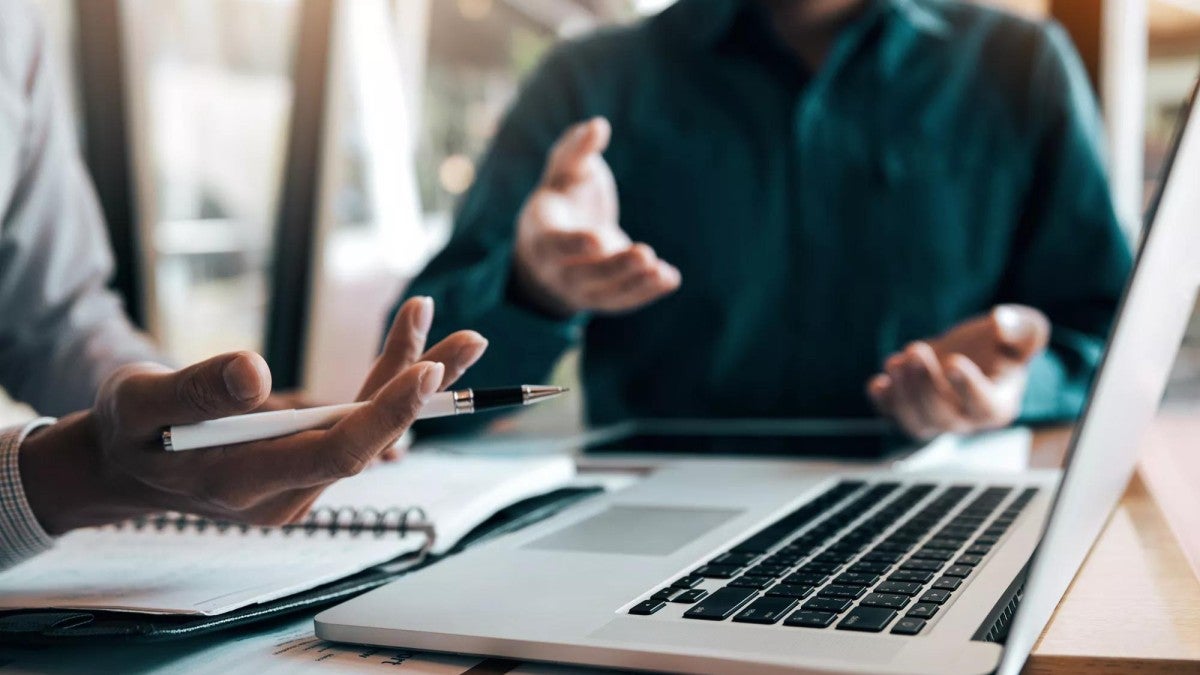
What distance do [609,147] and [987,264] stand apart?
1.70 ft

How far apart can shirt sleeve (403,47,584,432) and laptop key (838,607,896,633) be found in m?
0.25

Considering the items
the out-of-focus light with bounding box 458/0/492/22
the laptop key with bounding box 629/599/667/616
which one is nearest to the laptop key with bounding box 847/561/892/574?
the laptop key with bounding box 629/599/667/616

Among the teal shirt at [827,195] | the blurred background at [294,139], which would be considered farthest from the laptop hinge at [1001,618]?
the blurred background at [294,139]

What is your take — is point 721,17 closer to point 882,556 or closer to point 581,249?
point 581,249

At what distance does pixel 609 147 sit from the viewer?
1.41m

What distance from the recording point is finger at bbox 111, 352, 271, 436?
45 centimetres

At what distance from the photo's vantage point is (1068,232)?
1257 mm

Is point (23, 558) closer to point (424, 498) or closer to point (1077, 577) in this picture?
point (424, 498)

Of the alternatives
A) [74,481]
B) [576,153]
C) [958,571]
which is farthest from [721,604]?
[576,153]

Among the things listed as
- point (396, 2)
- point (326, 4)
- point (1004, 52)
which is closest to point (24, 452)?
point (1004, 52)

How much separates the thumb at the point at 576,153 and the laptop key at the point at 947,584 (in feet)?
1.76

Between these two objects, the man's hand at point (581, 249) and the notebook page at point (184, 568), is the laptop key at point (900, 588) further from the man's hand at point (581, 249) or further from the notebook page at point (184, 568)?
the man's hand at point (581, 249)

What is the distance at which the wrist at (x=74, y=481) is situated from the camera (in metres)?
0.52

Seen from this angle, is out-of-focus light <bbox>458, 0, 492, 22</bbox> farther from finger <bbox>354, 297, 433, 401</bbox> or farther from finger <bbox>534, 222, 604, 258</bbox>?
finger <bbox>354, 297, 433, 401</bbox>
